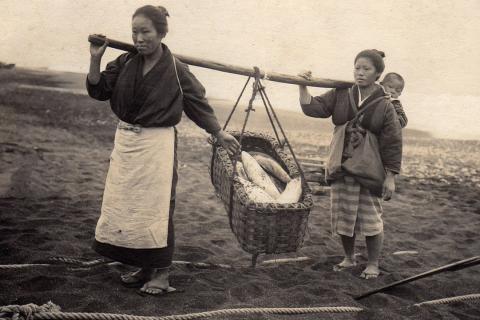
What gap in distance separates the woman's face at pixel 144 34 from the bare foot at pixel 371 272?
2.17 metres

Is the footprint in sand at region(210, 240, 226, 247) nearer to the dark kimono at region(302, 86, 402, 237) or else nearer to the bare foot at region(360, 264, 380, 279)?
the dark kimono at region(302, 86, 402, 237)

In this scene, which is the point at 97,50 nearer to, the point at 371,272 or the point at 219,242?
the point at 219,242

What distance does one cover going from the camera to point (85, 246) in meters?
3.61

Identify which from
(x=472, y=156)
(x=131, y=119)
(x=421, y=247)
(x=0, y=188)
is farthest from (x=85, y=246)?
(x=472, y=156)

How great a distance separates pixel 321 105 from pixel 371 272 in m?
1.28

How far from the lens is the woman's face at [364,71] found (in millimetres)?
3182

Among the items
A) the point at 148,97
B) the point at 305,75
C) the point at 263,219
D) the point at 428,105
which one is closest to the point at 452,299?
the point at 263,219

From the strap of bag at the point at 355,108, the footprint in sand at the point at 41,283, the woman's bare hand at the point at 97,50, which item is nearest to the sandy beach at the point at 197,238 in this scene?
the footprint in sand at the point at 41,283

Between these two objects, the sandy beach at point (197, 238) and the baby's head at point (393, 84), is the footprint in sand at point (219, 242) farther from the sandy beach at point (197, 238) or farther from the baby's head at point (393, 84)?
the baby's head at point (393, 84)

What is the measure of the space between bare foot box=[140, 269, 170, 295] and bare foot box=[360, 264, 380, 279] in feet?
4.75

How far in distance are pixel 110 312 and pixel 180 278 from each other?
683 mm

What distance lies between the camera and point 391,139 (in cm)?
322

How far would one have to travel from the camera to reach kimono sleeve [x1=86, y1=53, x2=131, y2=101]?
8.82 feet

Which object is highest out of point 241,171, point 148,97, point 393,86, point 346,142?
point 393,86
